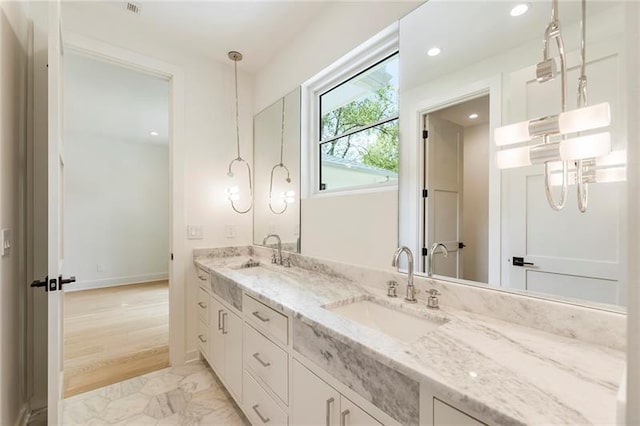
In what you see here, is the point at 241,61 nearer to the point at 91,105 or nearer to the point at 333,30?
the point at 333,30

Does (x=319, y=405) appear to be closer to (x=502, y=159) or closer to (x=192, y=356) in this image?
(x=502, y=159)

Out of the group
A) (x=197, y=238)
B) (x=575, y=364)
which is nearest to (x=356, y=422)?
(x=575, y=364)

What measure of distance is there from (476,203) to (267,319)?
43.7 inches

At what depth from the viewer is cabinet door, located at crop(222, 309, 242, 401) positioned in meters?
1.67

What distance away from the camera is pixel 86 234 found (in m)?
4.68

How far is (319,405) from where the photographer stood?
3.49 ft

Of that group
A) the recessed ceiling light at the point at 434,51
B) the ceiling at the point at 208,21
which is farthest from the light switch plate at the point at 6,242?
the recessed ceiling light at the point at 434,51

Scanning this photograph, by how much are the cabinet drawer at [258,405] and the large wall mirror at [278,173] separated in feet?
3.14

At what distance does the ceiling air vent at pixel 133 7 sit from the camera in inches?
75.1

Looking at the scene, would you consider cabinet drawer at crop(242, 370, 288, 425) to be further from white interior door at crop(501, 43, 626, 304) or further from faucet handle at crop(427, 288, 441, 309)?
white interior door at crop(501, 43, 626, 304)

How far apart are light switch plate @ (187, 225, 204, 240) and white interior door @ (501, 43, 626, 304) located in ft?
7.30

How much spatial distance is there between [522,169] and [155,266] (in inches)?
231

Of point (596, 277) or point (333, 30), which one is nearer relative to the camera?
point (596, 277)

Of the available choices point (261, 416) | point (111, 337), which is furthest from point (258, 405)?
point (111, 337)
